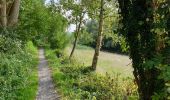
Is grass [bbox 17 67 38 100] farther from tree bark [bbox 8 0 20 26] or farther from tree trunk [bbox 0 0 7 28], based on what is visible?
tree bark [bbox 8 0 20 26]

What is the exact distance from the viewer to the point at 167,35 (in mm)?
5949

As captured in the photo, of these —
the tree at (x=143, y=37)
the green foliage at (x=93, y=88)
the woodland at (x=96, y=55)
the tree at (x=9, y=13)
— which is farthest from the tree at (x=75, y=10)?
the tree at (x=143, y=37)

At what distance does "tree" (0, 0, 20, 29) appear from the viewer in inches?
1060

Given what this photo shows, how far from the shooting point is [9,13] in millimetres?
29578

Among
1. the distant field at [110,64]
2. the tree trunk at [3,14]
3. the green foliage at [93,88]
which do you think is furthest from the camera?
the distant field at [110,64]

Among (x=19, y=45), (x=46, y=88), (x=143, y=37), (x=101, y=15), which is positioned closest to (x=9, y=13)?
(x=19, y=45)

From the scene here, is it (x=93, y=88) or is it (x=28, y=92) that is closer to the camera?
(x=28, y=92)

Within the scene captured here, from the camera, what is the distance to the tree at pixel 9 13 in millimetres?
26922

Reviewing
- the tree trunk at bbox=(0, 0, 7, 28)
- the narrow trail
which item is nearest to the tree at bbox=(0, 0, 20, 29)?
the tree trunk at bbox=(0, 0, 7, 28)

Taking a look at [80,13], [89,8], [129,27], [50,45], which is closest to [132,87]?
[129,27]

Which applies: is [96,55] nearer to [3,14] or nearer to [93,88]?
[3,14]

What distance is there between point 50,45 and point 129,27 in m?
50.1

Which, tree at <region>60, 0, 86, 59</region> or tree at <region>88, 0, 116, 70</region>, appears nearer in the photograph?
tree at <region>88, 0, 116, 70</region>

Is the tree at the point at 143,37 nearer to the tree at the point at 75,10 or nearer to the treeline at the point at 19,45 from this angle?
the treeline at the point at 19,45
